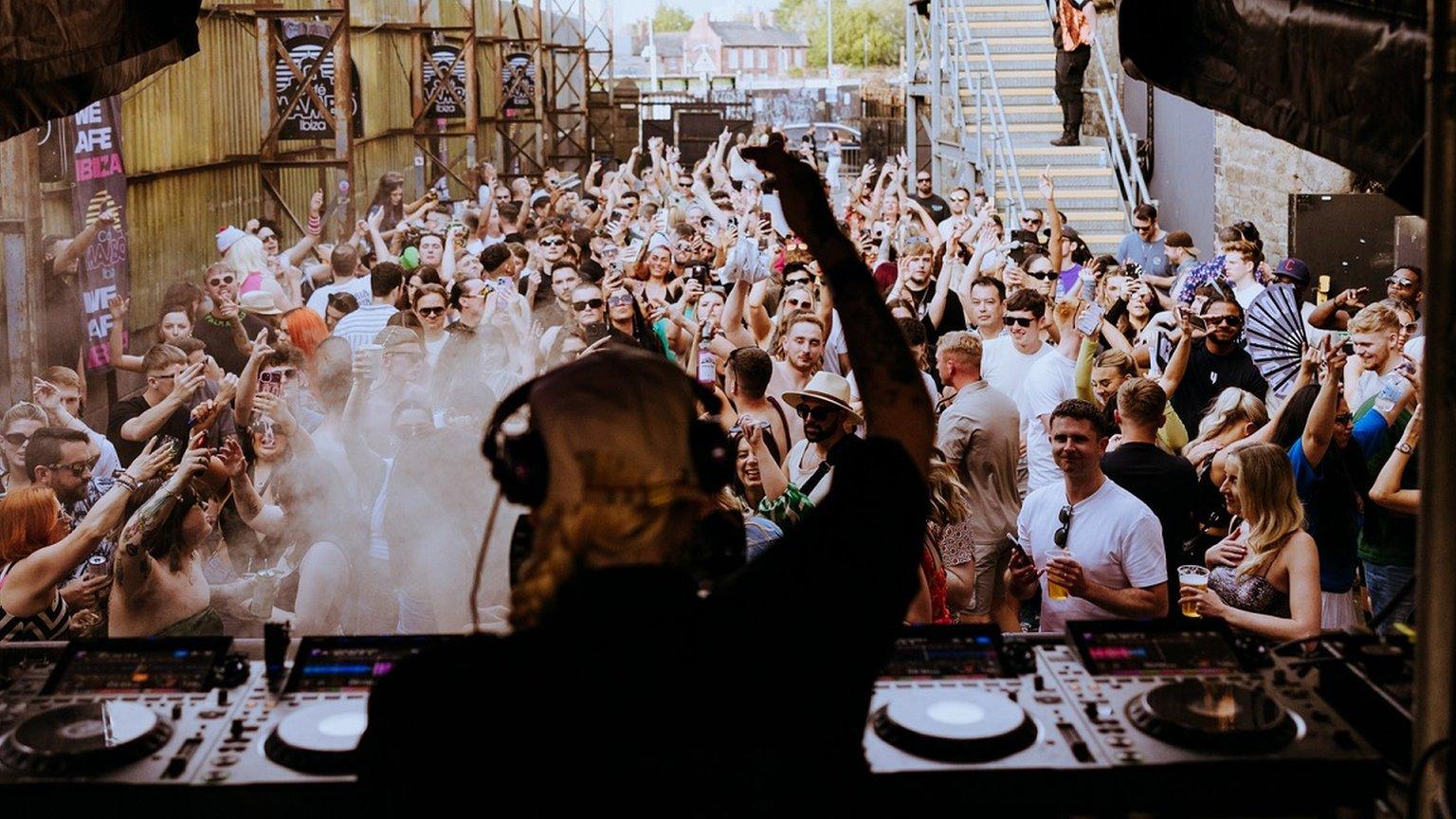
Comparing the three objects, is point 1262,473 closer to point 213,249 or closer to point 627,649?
point 627,649

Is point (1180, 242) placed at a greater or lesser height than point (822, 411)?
greater

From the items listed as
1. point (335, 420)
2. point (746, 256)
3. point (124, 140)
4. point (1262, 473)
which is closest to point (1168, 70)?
point (1262, 473)

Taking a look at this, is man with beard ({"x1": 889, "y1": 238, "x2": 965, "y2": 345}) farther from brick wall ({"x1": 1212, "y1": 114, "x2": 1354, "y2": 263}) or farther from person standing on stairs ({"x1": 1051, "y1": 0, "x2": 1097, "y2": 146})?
person standing on stairs ({"x1": 1051, "y1": 0, "x2": 1097, "y2": 146})

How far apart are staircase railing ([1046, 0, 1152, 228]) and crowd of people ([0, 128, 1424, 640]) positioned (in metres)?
6.99

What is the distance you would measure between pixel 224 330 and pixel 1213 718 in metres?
6.09

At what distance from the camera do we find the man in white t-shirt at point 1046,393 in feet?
20.7

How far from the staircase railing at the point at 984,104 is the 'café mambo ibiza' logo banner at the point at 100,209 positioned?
27.8ft

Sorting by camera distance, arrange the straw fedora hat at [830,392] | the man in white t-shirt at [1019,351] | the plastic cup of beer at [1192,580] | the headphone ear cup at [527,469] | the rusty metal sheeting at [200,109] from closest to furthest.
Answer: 1. the headphone ear cup at [527,469]
2. the plastic cup of beer at [1192,580]
3. the straw fedora hat at [830,392]
4. the man in white t-shirt at [1019,351]
5. the rusty metal sheeting at [200,109]

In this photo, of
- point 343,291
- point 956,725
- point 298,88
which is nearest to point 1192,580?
point 956,725

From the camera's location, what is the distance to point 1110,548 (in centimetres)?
455

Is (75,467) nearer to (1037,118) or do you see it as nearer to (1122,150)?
(1122,150)

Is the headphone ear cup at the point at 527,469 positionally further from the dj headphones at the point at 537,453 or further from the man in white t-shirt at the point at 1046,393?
the man in white t-shirt at the point at 1046,393

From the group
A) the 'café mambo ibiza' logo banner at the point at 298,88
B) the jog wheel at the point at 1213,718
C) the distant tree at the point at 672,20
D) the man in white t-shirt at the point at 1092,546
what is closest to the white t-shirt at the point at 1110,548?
the man in white t-shirt at the point at 1092,546

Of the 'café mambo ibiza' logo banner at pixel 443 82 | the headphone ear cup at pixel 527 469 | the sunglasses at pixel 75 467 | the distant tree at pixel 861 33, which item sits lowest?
the sunglasses at pixel 75 467
